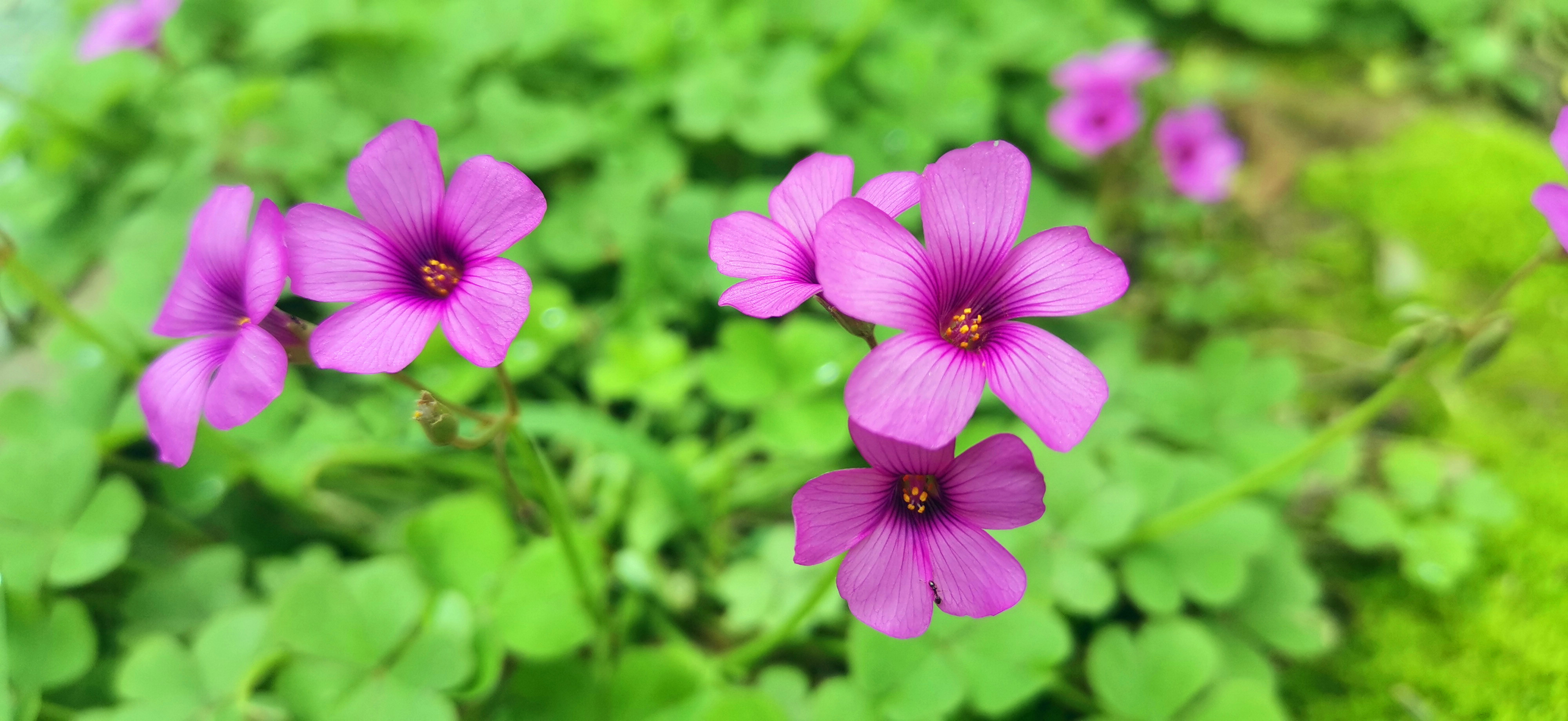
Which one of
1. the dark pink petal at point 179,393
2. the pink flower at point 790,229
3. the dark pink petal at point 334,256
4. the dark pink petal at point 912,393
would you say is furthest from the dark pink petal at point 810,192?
the dark pink petal at point 179,393

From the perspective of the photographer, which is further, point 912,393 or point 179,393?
point 179,393

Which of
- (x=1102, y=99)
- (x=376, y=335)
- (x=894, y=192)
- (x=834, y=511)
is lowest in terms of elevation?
(x=1102, y=99)

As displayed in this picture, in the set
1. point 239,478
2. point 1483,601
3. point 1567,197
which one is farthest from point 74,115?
point 1483,601

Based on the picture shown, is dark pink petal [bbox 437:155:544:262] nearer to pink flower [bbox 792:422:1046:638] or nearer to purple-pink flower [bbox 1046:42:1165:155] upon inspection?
pink flower [bbox 792:422:1046:638]

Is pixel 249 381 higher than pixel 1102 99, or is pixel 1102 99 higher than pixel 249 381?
pixel 249 381

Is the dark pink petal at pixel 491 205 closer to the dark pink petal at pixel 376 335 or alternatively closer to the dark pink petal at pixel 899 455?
the dark pink petal at pixel 376 335

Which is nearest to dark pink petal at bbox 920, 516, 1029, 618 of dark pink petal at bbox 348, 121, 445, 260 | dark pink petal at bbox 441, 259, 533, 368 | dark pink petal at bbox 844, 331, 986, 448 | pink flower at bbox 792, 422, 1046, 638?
pink flower at bbox 792, 422, 1046, 638

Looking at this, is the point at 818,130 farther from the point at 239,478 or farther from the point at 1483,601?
the point at 1483,601

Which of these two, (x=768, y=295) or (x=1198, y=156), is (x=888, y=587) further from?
(x=1198, y=156)

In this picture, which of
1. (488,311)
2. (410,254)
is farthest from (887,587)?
(410,254)
